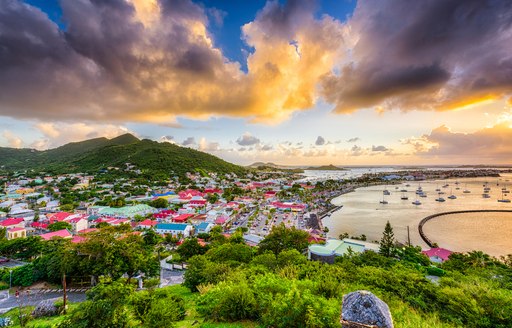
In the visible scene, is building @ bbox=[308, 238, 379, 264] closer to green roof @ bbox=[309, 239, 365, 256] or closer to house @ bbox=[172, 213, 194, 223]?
green roof @ bbox=[309, 239, 365, 256]

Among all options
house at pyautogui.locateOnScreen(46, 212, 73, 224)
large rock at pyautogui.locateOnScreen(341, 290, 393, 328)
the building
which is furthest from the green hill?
large rock at pyautogui.locateOnScreen(341, 290, 393, 328)

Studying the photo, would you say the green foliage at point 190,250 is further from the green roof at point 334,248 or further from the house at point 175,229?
the house at point 175,229

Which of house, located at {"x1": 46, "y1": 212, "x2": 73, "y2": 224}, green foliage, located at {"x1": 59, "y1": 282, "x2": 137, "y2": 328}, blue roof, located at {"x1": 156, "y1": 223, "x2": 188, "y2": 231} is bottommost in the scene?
blue roof, located at {"x1": 156, "y1": 223, "x2": 188, "y2": 231}

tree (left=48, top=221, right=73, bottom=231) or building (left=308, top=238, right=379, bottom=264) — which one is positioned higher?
building (left=308, top=238, right=379, bottom=264)

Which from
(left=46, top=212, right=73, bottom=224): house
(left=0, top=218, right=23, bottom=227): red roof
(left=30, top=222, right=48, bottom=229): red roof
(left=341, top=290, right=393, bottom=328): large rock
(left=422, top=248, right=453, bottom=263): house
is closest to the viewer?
(left=341, top=290, right=393, bottom=328): large rock

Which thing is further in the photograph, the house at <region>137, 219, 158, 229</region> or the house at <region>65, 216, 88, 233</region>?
the house at <region>137, 219, 158, 229</region>

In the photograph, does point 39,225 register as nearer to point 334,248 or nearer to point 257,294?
point 334,248

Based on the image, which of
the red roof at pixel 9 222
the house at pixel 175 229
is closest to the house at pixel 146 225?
the house at pixel 175 229

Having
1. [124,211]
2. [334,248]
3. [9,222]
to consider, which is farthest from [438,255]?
[9,222]
